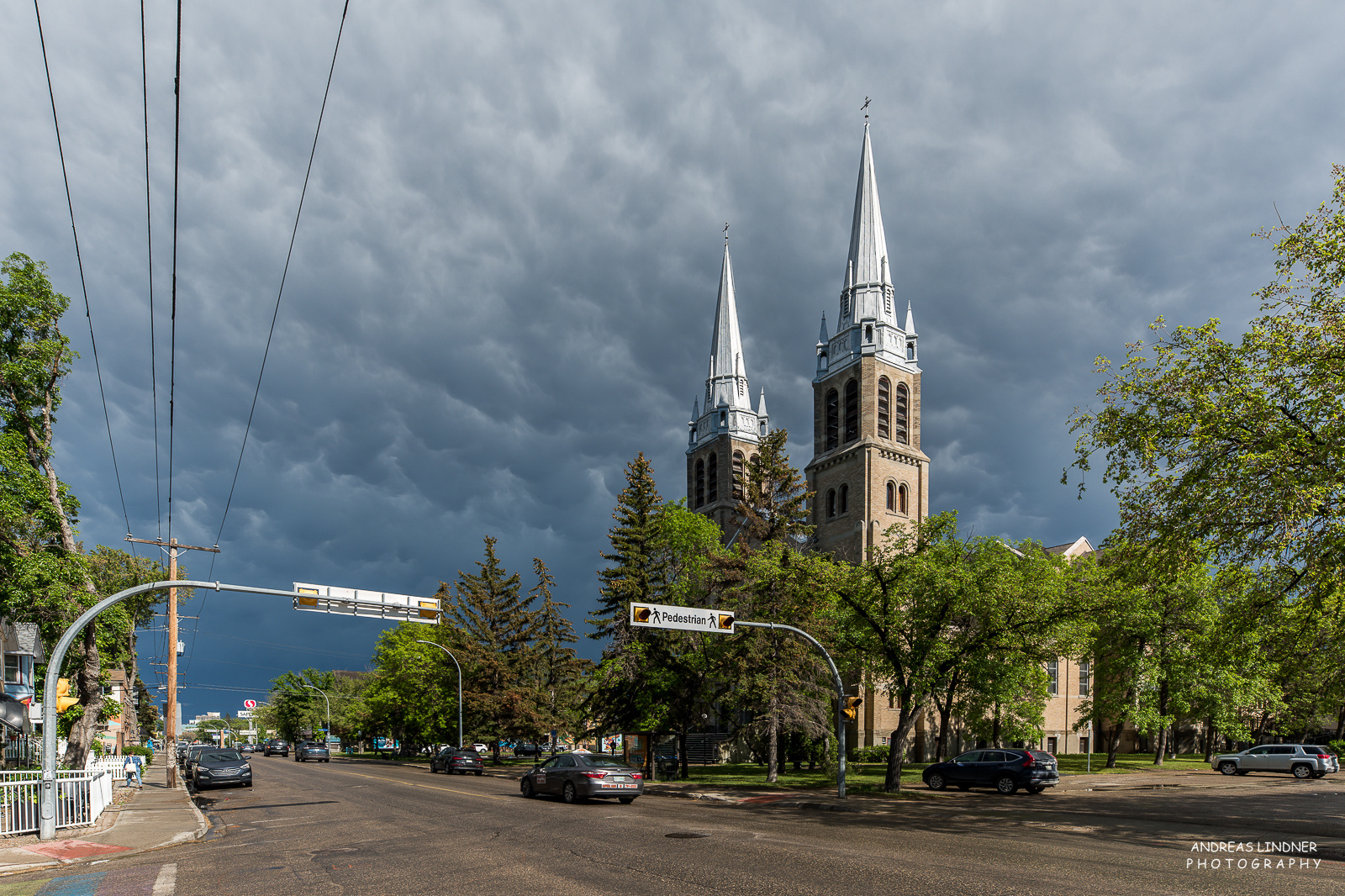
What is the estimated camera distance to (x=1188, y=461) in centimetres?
1803

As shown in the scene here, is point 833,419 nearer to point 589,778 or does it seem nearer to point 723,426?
point 723,426

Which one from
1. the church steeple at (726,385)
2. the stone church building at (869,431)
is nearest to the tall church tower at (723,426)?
the church steeple at (726,385)

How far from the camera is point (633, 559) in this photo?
1843 inches

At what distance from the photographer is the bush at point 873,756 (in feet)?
163

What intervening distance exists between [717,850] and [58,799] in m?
14.5

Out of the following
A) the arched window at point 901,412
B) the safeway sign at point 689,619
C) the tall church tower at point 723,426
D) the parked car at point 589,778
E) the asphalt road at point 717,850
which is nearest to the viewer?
the asphalt road at point 717,850

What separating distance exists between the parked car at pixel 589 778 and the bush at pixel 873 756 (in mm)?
29645

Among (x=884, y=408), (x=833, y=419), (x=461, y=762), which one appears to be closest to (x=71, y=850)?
(x=461, y=762)

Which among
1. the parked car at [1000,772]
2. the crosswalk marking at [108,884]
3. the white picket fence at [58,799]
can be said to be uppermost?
the crosswalk marking at [108,884]

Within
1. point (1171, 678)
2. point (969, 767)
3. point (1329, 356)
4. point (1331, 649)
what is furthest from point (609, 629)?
point (1329, 356)

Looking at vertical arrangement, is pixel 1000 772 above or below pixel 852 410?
below

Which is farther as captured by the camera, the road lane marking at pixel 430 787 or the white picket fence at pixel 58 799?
the road lane marking at pixel 430 787

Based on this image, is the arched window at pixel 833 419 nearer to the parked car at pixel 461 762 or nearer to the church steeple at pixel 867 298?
the church steeple at pixel 867 298

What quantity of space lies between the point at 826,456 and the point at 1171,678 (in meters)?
31.3
